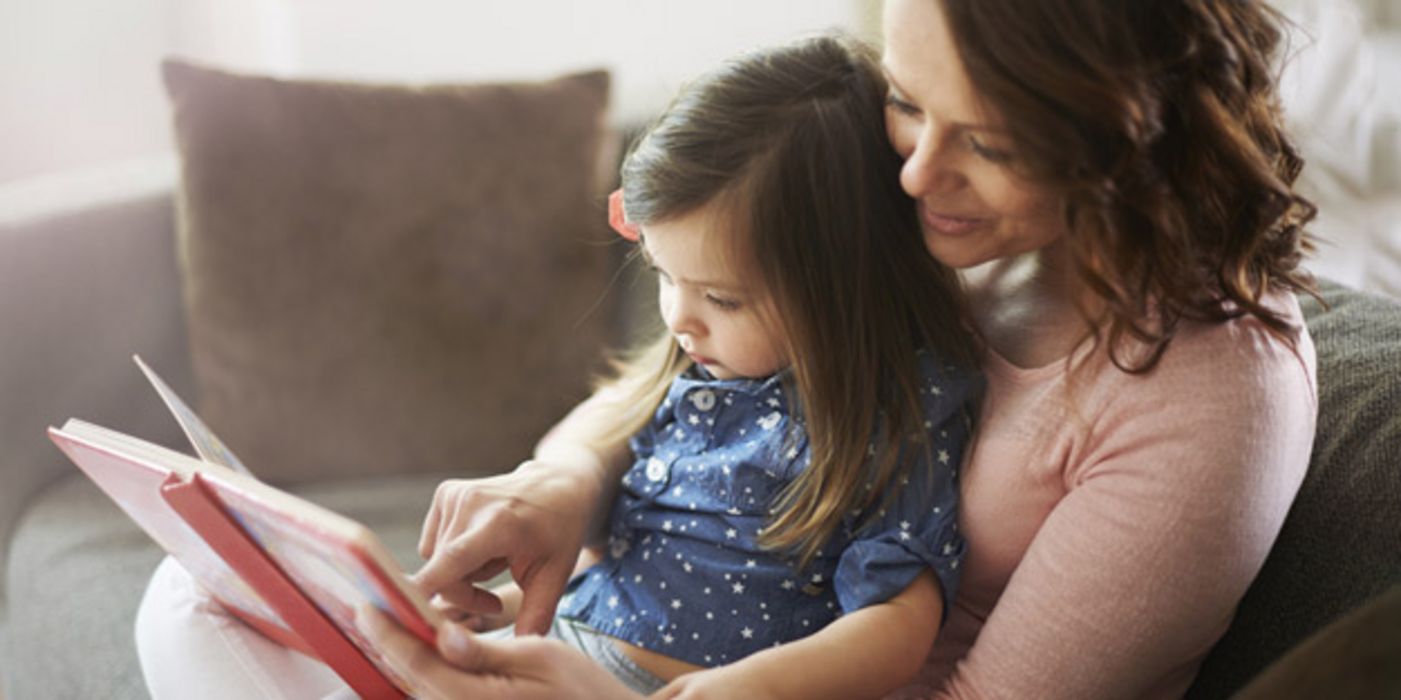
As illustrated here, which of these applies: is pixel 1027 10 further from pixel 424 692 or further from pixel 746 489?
pixel 424 692

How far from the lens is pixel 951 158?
0.96 metres

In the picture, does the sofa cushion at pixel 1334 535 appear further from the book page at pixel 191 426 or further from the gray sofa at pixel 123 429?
the book page at pixel 191 426

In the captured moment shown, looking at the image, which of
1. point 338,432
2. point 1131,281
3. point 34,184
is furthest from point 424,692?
point 34,184

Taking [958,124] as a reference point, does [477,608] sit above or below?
below

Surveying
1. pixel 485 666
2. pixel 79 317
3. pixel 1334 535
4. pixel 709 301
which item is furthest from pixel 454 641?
pixel 79 317

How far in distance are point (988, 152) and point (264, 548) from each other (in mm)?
543

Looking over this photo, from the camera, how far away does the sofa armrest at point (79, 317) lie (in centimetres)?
179

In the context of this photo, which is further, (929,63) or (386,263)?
(386,263)

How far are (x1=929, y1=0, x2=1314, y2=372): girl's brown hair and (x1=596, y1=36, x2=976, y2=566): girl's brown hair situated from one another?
179mm

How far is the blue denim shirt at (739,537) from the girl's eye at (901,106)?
0.65 ft

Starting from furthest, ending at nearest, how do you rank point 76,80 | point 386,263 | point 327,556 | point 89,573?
point 76,80, point 386,263, point 89,573, point 327,556

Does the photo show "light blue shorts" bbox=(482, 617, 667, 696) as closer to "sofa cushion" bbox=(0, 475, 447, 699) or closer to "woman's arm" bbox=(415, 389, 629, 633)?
"woman's arm" bbox=(415, 389, 629, 633)

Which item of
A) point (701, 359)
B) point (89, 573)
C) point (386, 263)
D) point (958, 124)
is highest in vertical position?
point (958, 124)

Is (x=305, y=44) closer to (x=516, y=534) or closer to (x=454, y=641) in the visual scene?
(x=516, y=534)
